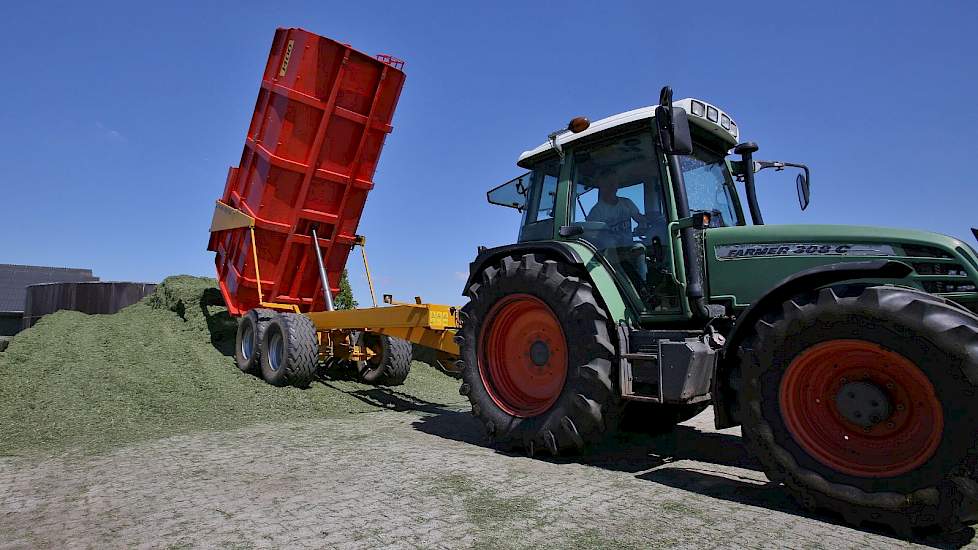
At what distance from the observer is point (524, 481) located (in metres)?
3.70

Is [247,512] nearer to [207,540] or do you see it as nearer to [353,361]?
[207,540]

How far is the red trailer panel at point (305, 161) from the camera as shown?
7.59 metres

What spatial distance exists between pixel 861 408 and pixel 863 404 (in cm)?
2

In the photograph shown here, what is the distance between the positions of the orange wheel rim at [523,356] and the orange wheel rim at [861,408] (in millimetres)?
1623

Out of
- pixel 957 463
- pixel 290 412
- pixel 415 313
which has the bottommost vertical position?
pixel 290 412

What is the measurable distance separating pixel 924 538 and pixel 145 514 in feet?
12.4

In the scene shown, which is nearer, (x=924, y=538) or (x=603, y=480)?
(x=924, y=538)

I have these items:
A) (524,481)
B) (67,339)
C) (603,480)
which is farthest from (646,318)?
(67,339)

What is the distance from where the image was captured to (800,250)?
3.62 meters

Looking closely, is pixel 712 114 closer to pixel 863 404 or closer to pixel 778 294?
pixel 778 294

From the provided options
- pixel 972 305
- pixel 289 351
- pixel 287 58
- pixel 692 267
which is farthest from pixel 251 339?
pixel 972 305

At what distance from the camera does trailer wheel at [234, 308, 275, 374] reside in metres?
7.57

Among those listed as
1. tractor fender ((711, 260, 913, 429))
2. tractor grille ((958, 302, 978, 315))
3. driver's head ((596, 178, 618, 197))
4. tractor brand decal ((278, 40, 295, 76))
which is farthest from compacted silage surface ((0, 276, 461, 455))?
tractor grille ((958, 302, 978, 315))

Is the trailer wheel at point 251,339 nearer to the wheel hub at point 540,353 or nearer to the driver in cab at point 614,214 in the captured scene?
the wheel hub at point 540,353
